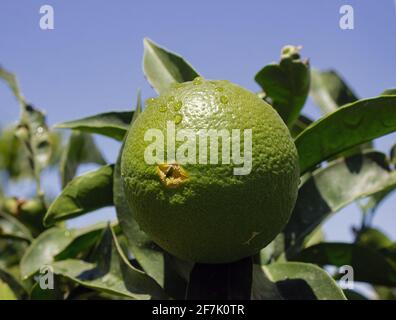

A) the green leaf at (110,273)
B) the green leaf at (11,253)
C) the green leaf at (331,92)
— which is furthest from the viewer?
the green leaf at (11,253)

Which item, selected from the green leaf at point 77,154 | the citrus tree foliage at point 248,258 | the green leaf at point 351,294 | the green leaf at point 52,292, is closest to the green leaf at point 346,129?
the citrus tree foliage at point 248,258

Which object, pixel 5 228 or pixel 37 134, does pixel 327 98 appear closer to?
pixel 37 134

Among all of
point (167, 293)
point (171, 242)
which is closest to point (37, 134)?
point (167, 293)

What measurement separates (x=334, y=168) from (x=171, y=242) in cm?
64

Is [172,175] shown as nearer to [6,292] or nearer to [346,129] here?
[346,129]

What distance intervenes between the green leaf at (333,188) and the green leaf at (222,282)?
297 millimetres

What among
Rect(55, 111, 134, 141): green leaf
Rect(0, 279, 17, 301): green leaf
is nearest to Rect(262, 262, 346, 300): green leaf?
Rect(55, 111, 134, 141): green leaf

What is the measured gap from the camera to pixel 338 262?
1.50 m

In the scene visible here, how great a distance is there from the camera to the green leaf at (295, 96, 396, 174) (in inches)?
48.8

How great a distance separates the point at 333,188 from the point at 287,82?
315 millimetres

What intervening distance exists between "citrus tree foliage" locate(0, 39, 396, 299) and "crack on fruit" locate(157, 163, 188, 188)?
0.26 meters

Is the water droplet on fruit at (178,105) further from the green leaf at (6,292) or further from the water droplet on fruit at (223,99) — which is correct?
the green leaf at (6,292)

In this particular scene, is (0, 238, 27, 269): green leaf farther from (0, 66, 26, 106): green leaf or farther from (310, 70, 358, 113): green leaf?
(310, 70, 358, 113): green leaf

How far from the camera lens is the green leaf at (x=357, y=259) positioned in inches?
57.8
